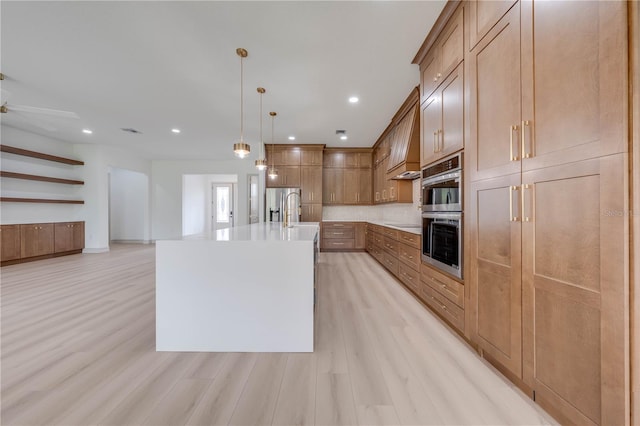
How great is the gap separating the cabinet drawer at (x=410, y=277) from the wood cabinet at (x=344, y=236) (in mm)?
2832

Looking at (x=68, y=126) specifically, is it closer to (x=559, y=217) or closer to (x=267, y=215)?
(x=267, y=215)

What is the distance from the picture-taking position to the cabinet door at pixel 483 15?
1602mm

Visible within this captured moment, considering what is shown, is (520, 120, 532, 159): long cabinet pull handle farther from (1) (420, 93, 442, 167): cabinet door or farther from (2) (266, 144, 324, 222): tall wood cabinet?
(2) (266, 144, 324, 222): tall wood cabinet

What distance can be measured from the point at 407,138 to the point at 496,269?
2.74 meters

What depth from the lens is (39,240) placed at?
5.50 metres

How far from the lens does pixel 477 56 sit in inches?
73.3

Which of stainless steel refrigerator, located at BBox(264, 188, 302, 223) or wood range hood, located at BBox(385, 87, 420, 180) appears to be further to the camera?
stainless steel refrigerator, located at BBox(264, 188, 302, 223)

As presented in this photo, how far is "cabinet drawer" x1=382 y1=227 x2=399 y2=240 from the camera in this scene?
12.8 feet

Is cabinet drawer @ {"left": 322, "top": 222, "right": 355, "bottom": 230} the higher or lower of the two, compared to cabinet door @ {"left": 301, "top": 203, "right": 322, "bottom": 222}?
lower

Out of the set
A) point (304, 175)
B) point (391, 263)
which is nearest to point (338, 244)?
point (304, 175)

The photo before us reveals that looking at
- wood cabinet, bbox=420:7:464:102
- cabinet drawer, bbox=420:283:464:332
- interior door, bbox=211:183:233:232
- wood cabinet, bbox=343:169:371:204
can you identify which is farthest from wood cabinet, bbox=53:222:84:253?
wood cabinet, bbox=420:7:464:102

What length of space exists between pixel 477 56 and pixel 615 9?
3.15ft

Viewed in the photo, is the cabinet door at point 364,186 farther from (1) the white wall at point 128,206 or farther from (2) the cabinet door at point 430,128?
(1) the white wall at point 128,206

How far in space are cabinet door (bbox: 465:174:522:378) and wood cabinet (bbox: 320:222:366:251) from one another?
15.0 ft
